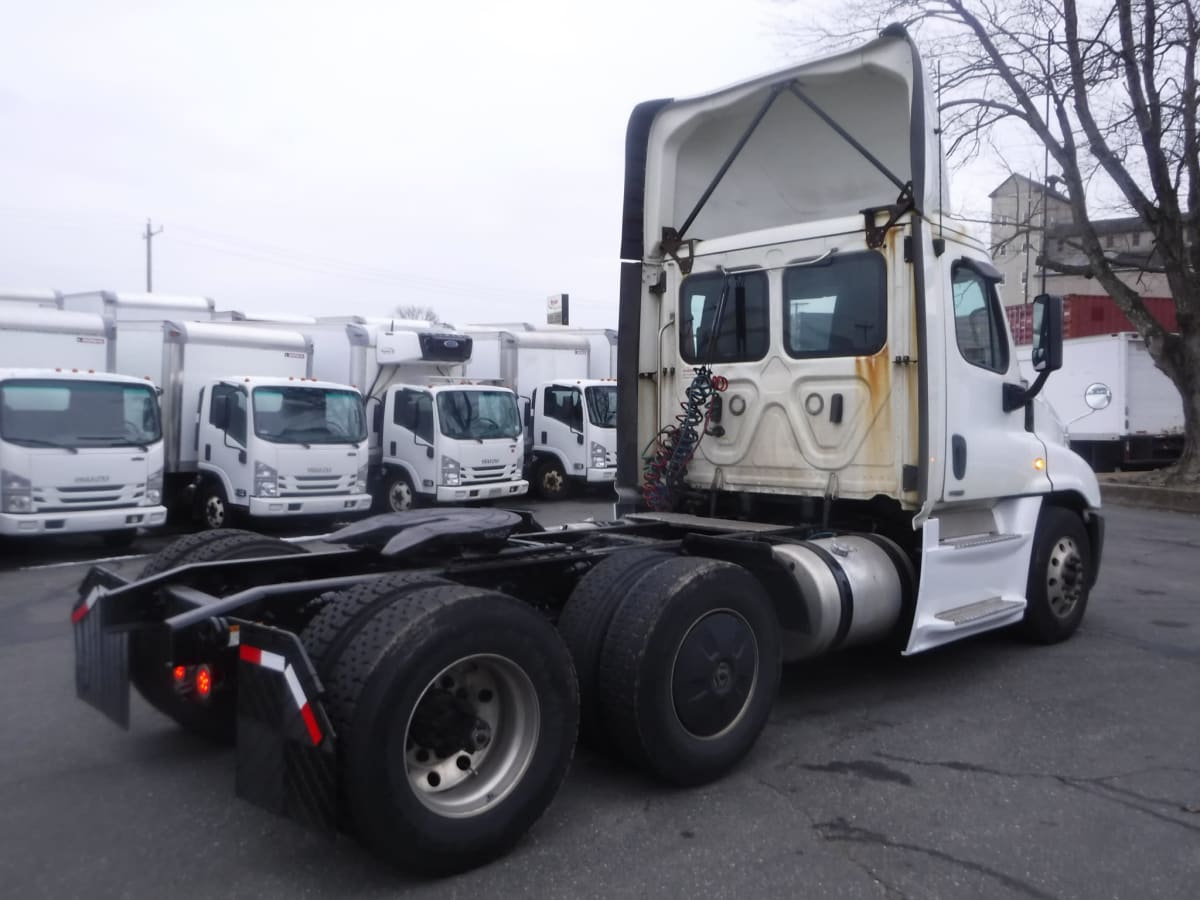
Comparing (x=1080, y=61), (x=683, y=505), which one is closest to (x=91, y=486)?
(x=683, y=505)

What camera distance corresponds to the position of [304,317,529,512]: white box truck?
16.1 metres

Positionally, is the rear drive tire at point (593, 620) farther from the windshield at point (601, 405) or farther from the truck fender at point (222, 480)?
the windshield at point (601, 405)

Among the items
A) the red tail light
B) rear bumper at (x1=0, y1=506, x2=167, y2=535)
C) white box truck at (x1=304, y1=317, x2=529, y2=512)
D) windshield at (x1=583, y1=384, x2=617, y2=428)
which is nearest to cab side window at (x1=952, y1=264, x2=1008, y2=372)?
the red tail light

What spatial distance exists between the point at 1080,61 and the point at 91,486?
16394mm

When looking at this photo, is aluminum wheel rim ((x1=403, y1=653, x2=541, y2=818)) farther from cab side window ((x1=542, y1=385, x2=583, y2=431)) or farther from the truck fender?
cab side window ((x1=542, y1=385, x2=583, y2=431))

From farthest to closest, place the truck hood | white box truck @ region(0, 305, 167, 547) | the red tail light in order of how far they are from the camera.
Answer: white box truck @ region(0, 305, 167, 547) → the truck hood → the red tail light

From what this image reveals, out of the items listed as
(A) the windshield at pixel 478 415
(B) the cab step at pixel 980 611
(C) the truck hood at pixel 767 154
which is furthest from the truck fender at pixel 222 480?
(B) the cab step at pixel 980 611

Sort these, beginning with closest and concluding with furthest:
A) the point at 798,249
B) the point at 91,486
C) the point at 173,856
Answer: the point at 173,856, the point at 798,249, the point at 91,486

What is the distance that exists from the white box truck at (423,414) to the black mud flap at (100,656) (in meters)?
11.4

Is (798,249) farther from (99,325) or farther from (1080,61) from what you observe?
(1080,61)

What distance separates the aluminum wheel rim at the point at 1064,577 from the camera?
6.89 meters

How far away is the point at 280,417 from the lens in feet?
46.3

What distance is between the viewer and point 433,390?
641 inches

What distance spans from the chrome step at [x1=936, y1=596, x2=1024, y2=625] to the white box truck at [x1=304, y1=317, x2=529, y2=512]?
10.6 metres
